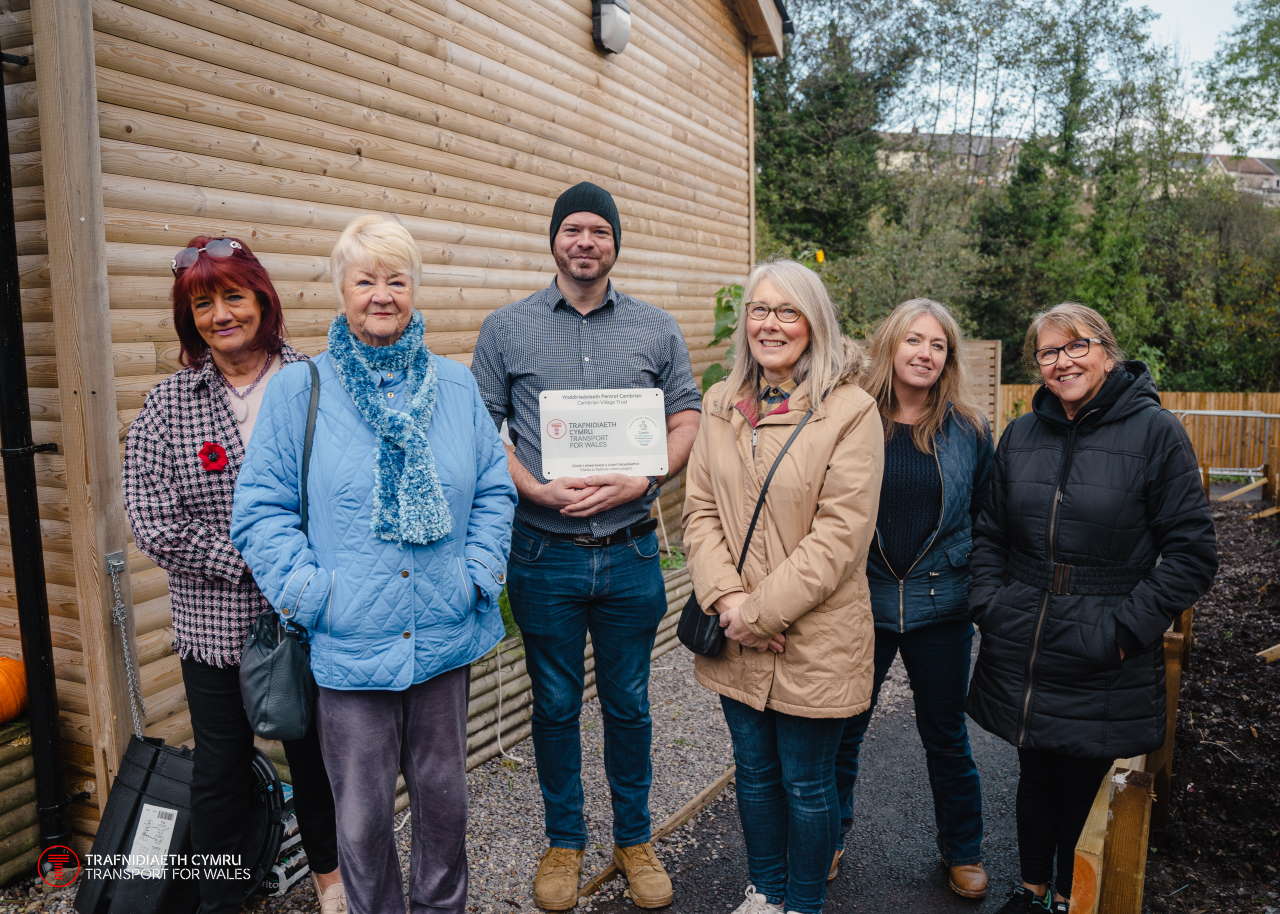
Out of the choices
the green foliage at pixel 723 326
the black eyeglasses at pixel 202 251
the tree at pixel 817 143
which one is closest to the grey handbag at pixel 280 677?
the black eyeglasses at pixel 202 251

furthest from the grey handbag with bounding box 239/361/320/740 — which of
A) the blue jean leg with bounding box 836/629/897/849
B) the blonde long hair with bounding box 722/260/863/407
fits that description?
the blue jean leg with bounding box 836/629/897/849

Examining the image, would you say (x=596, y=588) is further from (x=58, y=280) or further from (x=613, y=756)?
(x=58, y=280)

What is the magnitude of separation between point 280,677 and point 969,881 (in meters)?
2.48

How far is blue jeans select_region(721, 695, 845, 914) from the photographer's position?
273 cm

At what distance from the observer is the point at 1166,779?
3672 millimetres

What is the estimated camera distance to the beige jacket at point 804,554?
8.61ft

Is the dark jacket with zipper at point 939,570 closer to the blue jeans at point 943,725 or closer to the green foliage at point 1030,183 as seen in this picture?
the blue jeans at point 943,725

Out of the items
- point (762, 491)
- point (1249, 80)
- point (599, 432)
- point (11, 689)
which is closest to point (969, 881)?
point (762, 491)

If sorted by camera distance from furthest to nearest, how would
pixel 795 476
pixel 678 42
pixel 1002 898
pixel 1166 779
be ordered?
pixel 678 42 < pixel 1166 779 < pixel 1002 898 < pixel 795 476

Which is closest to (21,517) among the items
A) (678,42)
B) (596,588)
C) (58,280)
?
(58,280)

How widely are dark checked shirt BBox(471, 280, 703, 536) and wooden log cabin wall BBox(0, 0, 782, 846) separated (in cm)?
131

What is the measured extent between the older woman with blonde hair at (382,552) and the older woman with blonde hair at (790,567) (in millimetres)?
714

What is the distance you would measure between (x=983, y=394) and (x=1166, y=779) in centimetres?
705

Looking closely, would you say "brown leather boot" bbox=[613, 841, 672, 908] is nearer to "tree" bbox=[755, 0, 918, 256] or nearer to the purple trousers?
the purple trousers
